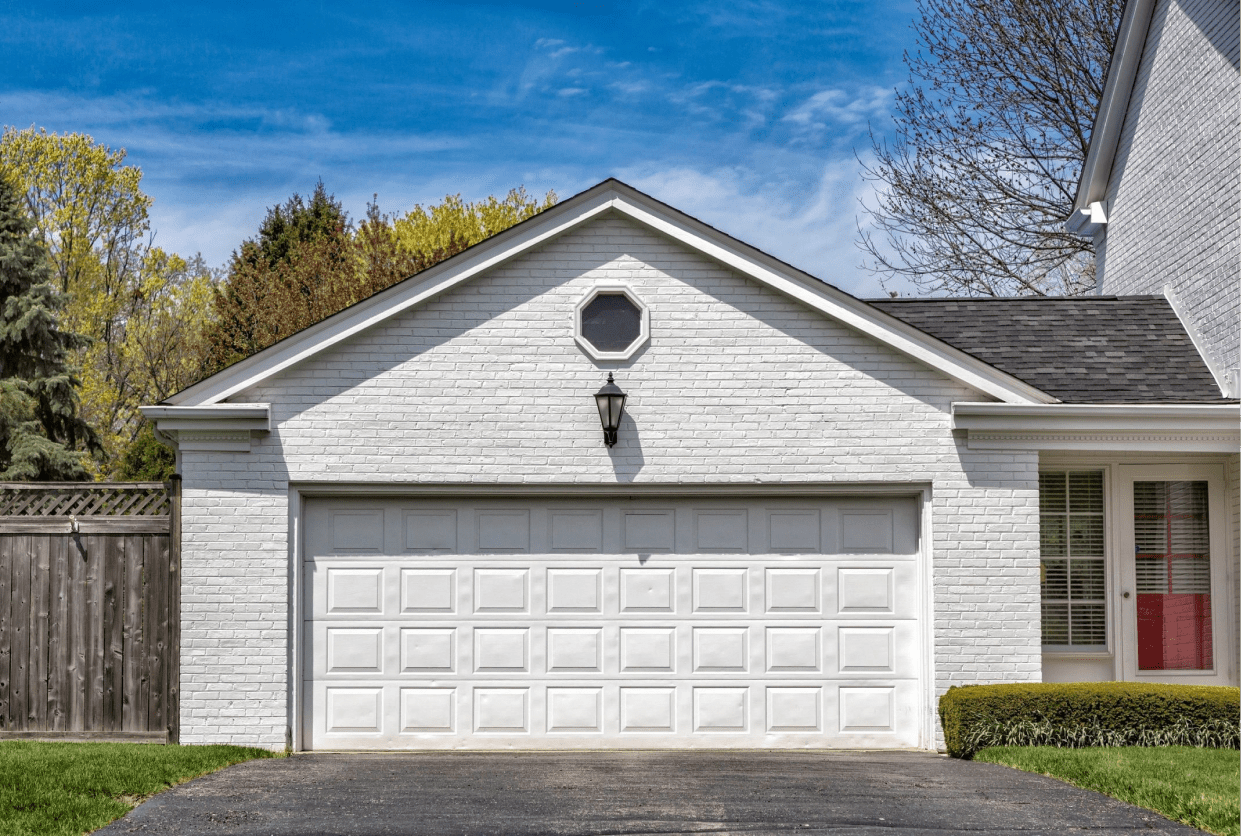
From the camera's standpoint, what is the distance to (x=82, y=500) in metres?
10.5

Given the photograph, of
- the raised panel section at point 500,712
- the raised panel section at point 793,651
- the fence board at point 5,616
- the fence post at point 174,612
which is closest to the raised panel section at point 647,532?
the raised panel section at point 793,651

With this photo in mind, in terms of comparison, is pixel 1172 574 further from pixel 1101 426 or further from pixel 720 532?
pixel 720 532

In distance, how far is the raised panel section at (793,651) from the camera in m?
10.7

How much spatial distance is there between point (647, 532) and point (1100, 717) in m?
4.18

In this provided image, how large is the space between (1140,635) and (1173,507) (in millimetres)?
1323

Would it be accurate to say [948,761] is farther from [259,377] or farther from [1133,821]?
[259,377]

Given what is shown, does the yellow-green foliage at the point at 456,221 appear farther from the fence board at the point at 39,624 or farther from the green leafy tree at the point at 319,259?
the fence board at the point at 39,624

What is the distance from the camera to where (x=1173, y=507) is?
38.1ft

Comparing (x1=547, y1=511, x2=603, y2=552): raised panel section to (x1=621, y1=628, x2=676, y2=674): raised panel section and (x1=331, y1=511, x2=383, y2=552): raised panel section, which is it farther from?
(x1=331, y1=511, x2=383, y2=552): raised panel section

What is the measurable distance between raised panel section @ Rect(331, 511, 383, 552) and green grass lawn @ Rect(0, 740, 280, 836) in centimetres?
192

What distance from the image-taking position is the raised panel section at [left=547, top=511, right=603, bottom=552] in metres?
10.7

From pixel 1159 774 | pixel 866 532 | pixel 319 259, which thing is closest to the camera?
pixel 1159 774

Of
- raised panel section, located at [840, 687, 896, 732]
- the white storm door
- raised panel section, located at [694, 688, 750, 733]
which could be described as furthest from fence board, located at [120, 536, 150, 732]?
the white storm door

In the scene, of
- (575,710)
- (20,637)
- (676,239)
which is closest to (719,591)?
(575,710)
